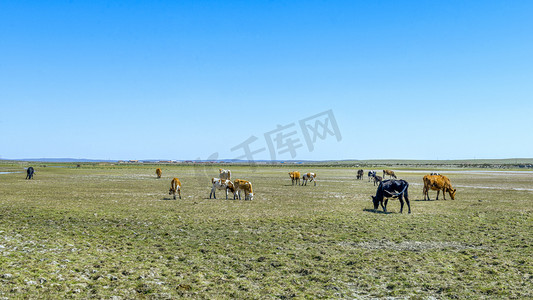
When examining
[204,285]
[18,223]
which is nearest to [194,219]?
[18,223]

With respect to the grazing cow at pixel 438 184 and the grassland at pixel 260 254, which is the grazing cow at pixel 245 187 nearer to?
the grassland at pixel 260 254

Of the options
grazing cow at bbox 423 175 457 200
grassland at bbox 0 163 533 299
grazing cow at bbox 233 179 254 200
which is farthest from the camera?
grazing cow at bbox 423 175 457 200

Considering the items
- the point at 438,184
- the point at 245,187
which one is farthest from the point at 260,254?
the point at 438,184

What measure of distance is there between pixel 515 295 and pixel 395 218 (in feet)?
33.2

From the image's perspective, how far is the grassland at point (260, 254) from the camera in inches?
318

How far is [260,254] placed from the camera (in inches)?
434

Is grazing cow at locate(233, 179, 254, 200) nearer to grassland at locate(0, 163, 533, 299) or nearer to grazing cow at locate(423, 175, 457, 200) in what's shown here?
grassland at locate(0, 163, 533, 299)

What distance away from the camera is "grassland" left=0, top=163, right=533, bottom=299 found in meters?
8.08

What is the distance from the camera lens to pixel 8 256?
990cm

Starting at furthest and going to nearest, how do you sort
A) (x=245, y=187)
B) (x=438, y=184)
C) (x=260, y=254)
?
(x=438, y=184), (x=245, y=187), (x=260, y=254)

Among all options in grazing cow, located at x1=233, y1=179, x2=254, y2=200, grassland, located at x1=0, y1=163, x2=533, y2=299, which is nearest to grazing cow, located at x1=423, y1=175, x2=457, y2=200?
grassland, located at x1=0, y1=163, x2=533, y2=299

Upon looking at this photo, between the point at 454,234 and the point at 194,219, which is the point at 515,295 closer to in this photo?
the point at 454,234

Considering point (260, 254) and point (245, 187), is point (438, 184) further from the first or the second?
point (260, 254)

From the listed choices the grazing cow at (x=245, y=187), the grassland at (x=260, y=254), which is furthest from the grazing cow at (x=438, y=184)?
the grazing cow at (x=245, y=187)
